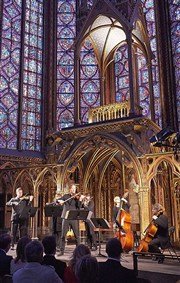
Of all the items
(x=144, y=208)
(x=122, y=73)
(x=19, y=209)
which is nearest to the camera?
(x=19, y=209)

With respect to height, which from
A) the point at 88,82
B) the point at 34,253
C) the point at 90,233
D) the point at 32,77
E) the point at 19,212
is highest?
the point at 32,77

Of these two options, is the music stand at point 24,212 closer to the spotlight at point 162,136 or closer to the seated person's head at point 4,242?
the spotlight at point 162,136

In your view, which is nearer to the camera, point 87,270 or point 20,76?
Answer: point 87,270

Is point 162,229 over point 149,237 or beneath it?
over

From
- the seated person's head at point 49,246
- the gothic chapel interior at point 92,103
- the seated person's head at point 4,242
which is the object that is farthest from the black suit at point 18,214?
the seated person's head at point 49,246

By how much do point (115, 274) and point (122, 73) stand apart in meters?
14.0

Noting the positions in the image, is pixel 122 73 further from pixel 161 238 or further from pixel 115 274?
pixel 115 274

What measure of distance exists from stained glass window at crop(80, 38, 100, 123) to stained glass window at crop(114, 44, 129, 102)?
999 mm

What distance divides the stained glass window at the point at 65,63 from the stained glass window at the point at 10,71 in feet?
6.90

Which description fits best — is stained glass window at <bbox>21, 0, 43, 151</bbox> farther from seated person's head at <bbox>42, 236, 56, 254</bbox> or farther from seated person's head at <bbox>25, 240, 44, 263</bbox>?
seated person's head at <bbox>25, 240, 44, 263</bbox>

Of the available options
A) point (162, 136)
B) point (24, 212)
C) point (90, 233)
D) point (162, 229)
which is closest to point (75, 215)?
point (90, 233)

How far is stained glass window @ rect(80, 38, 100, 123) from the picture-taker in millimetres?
16172

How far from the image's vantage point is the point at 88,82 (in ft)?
54.2

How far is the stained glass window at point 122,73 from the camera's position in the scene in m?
15.9
